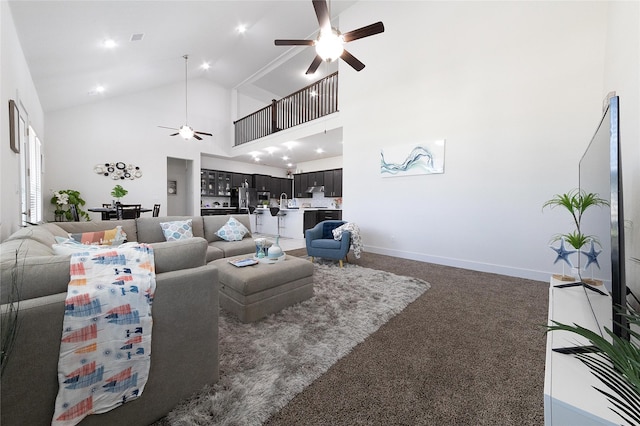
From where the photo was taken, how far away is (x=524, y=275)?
132 inches

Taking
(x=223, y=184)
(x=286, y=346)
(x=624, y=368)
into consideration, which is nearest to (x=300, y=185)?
(x=223, y=184)

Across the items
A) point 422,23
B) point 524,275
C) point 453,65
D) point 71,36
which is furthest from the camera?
point 422,23

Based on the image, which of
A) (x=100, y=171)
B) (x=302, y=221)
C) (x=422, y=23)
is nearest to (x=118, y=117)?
(x=100, y=171)

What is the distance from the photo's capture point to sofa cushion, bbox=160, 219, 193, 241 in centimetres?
342

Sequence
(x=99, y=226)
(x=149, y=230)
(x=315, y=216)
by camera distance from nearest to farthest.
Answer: (x=99, y=226) → (x=149, y=230) → (x=315, y=216)

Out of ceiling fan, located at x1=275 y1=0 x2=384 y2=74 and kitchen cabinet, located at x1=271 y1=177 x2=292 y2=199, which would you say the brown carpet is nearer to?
ceiling fan, located at x1=275 y1=0 x2=384 y2=74

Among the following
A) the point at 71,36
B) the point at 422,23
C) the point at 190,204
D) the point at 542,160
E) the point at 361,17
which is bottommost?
the point at 190,204

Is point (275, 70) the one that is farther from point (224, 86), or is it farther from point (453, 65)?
point (453, 65)

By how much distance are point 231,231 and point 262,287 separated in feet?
6.73

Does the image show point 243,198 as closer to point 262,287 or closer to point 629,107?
point 262,287

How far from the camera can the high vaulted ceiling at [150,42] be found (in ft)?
9.53

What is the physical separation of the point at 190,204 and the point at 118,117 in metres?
2.96

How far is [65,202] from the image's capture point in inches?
209

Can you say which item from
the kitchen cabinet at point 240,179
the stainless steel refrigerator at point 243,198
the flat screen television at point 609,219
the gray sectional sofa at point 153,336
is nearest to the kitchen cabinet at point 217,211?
the stainless steel refrigerator at point 243,198
